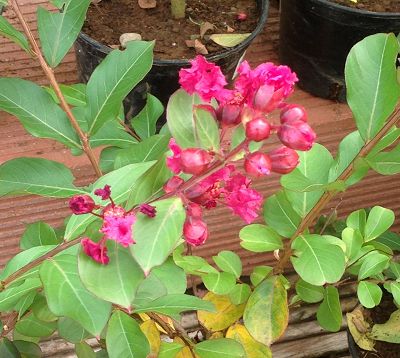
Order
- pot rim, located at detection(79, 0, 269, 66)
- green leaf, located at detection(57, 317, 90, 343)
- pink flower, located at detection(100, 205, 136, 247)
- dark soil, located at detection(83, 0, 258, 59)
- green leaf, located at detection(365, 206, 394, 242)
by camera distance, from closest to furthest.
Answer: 1. pink flower, located at detection(100, 205, 136, 247)
2. green leaf, located at detection(57, 317, 90, 343)
3. green leaf, located at detection(365, 206, 394, 242)
4. pot rim, located at detection(79, 0, 269, 66)
5. dark soil, located at detection(83, 0, 258, 59)

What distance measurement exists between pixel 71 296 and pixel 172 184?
0.53 feet

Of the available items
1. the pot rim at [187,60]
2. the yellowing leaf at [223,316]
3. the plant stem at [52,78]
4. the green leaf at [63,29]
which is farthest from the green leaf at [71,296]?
the pot rim at [187,60]

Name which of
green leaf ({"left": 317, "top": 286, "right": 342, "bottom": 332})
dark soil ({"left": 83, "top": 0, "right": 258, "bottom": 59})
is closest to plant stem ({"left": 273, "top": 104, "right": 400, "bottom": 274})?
green leaf ({"left": 317, "top": 286, "right": 342, "bottom": 332})

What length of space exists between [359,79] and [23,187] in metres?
0.45

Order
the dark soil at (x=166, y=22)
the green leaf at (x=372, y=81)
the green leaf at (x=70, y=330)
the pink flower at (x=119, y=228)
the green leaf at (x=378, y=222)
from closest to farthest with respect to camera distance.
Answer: the pink flower at (x=119, y=228), the green leaf at (x=372, y=81), the green leaf at (x=70, y=330), the green leaf at (x=378, y=222), the dark soil at (x=166, y=22)

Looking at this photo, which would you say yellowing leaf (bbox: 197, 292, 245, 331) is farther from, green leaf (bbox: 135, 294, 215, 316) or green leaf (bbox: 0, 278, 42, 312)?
green leaf (bbox: 0, 278, 42, 312)

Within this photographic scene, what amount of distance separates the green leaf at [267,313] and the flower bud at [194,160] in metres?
0.50

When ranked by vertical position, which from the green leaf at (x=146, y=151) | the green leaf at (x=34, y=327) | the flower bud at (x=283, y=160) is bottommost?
the green leaf at (x=34, y=327)

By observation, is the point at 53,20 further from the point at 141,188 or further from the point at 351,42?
the point at 351,42

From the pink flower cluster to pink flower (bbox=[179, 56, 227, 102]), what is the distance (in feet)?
0.42

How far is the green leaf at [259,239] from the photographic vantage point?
1087 millimetres

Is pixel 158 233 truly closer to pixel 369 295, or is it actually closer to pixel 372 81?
pixel 372 81

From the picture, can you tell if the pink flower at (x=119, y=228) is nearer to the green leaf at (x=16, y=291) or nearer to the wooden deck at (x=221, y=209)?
the green leaf at (x=16, y=291)

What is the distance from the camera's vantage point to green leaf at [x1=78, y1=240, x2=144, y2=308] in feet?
→ 2.22
